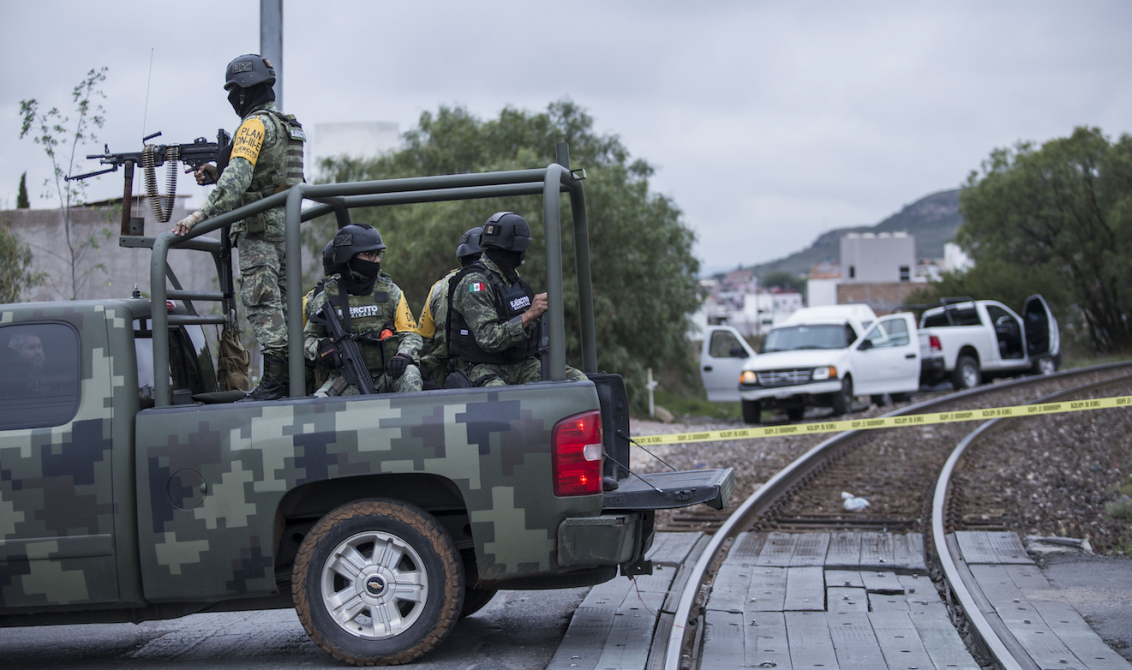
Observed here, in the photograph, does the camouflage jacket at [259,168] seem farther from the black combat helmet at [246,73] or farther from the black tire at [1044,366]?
the black tire at [1044,366]

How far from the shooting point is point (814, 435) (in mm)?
15508

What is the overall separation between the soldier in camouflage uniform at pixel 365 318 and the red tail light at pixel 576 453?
97 centimetres

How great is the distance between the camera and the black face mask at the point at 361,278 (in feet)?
17.2

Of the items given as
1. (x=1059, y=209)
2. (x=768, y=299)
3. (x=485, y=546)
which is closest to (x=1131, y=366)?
Result: (x=1059, y=209)

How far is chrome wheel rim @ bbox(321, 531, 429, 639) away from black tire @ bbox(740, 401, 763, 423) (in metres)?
13.8

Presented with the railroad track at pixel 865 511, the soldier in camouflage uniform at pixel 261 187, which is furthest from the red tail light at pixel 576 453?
the soldier in camouflage uniform at pixel 261 187

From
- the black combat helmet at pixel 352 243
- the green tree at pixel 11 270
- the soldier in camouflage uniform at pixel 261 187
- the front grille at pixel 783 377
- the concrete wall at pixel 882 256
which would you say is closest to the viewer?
the black combat helmet at pixel 352 243

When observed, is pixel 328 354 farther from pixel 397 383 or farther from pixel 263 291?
pixel 263 291

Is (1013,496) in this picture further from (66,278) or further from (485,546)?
(66,278)

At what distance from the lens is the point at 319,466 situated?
4.49 m

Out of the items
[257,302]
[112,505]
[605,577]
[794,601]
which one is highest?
[257,302]

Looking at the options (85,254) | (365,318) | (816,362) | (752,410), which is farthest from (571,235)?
(365,318)

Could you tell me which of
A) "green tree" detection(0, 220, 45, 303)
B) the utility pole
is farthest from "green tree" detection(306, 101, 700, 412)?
the utility pole

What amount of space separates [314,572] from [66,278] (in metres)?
14.7
